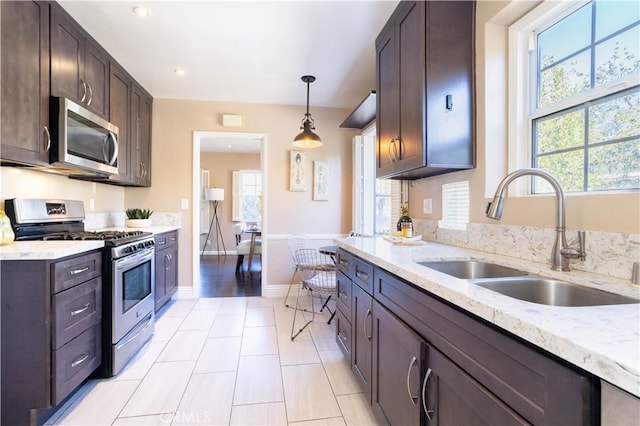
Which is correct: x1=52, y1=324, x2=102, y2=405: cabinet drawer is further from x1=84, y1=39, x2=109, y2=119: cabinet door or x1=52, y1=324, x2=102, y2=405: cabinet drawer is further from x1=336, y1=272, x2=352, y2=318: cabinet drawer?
x1=84, y1=39, x2=109, y2=119: cabinet door

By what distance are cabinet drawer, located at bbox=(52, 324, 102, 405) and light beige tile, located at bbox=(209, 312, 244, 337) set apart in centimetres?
95

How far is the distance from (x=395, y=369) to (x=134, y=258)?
2051 millimetres

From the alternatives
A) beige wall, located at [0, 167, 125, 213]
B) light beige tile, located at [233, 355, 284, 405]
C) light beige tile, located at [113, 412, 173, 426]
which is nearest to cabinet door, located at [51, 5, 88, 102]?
beige wall, located at [0, 167, 125, 213]

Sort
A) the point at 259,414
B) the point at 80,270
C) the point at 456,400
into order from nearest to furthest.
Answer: the point at 456,400 < the point at 259,414 < the point at 80,270

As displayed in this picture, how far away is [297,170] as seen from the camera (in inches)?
157

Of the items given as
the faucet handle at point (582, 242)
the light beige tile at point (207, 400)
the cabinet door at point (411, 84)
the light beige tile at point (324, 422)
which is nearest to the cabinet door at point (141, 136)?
the light beige tile at point (207, 400)

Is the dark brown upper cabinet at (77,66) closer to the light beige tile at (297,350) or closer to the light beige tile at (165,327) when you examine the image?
the light beige tile at (165,327)

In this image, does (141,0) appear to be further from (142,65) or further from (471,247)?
(471,247)

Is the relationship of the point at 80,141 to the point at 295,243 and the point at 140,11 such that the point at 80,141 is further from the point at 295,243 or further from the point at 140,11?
the point at 295,243

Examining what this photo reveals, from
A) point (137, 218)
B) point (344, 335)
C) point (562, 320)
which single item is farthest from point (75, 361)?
point (562, 320)

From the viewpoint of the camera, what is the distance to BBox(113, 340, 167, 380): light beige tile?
6.71 feet

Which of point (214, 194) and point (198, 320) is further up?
point (214, 194)

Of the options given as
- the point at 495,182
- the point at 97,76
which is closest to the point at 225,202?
the point at 97,76

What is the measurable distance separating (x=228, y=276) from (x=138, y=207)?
1.84 m
